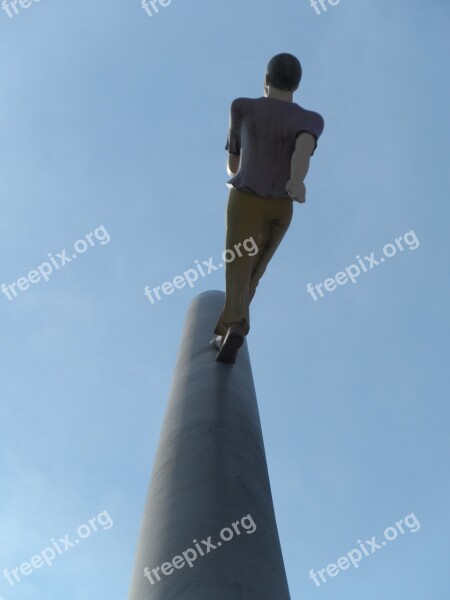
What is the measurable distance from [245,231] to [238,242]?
11 centimetres

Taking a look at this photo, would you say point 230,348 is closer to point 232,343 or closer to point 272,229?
point 232,343

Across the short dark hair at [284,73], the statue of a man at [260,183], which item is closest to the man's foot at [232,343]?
the statue of a man at [260,183]

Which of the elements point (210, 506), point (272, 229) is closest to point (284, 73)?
point (272, 229)

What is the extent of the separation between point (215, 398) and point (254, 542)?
1.64 m

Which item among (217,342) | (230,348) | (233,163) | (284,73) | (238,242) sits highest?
(284,73)

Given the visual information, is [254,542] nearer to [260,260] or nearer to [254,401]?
[254,401]

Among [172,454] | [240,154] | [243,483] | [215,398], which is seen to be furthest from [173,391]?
[240,154]

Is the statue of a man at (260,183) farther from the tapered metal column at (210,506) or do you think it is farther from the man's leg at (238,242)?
the tapered metal column at (210,506)

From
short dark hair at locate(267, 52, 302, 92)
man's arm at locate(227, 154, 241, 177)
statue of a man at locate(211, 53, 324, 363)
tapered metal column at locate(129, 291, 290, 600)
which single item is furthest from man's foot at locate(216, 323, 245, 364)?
short dark hair at locate(267, 52, 302, 92)

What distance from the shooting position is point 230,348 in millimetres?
5840

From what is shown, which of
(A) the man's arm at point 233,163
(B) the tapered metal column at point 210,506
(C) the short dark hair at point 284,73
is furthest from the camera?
(A) the man's arm at point 233,163

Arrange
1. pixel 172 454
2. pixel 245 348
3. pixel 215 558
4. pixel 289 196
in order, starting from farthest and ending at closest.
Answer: pixel 245 348 < pixel 289 196 < pixel 172 454 < pixel 215 558

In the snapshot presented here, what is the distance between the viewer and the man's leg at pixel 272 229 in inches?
226

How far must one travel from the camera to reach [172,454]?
4.61m
